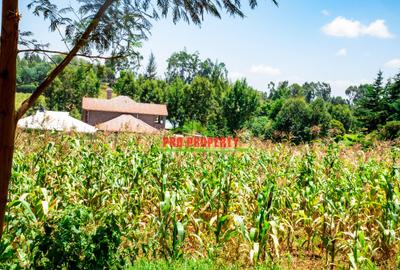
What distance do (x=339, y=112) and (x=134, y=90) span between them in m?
26.8

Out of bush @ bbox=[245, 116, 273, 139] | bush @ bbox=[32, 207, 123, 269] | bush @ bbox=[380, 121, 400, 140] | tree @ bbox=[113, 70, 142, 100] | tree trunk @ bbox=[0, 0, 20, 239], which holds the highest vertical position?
tree @ bbox=[113, 70, 142, 100]

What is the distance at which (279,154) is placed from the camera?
8125 millimetres

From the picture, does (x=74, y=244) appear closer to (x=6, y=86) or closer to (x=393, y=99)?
(x=6, y=86)

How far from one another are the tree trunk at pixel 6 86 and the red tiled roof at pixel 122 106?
41.1m

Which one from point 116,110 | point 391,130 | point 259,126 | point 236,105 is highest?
point 236,105

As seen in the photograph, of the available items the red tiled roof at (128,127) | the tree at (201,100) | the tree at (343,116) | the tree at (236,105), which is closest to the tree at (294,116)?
the tree at (236,105)

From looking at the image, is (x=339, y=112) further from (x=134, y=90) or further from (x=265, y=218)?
(x=265, y=218)

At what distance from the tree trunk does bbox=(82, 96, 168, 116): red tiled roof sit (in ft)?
135

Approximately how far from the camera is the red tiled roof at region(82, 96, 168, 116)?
4282 centimetres

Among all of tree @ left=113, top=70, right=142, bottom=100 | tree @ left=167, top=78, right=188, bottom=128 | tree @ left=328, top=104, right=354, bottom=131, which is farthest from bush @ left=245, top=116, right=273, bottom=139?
tree @ left=113, top=70, right=142, bottom=100

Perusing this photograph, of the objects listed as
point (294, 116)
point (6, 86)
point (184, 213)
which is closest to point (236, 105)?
point (294, 116)

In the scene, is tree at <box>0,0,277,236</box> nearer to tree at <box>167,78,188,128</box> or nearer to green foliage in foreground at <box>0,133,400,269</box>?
green foliage in foreground at <box>0,133,400,269</box>

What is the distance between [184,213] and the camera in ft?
14.9

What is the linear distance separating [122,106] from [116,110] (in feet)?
2.97
